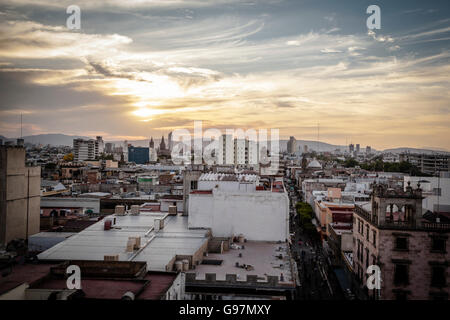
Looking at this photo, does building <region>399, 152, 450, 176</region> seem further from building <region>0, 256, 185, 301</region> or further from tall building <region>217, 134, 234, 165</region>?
building <region>0, 256, 185, 301</region>

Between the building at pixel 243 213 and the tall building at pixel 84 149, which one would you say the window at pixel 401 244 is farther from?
the tall building at pixel 84 149

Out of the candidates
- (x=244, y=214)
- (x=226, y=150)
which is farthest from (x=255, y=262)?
(x=226, y=150)

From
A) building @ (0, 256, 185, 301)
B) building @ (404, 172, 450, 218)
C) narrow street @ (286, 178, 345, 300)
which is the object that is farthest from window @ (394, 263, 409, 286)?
building @ (0, 256, 185, 301)

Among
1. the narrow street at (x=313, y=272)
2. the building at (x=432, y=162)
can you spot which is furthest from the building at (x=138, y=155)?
the narrow street at (x=313, y=272)

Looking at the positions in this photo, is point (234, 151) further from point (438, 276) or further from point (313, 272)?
point (438, 276)

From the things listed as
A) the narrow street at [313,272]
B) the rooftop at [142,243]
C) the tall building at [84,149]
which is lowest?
the narrow street at [313,272]

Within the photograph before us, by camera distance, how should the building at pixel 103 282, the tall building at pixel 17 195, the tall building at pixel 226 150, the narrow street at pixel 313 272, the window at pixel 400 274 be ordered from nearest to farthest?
the building at pixel 103 282 → the window at pixel 400 274 → the tall building at pixel 17 195 → the narrow street at pixel 313 272 → the tall building at pixel 226 150

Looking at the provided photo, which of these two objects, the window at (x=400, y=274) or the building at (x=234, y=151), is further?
the building at (x=234, y=151)
